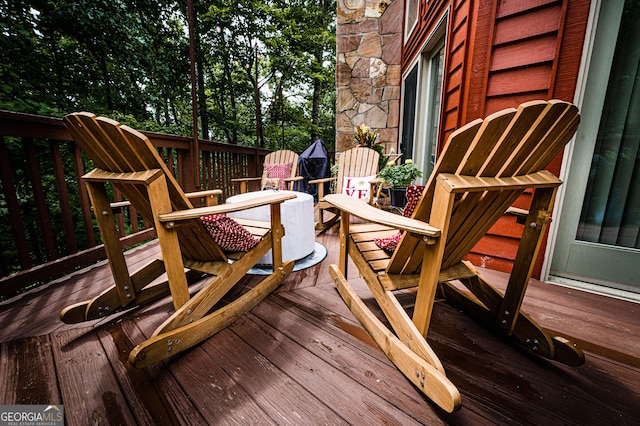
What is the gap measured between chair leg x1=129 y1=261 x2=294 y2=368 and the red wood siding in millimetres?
1709

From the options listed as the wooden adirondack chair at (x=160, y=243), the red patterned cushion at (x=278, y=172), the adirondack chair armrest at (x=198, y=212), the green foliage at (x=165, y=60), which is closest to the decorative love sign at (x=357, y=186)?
the red patterned cushion at (x=278, y=172)

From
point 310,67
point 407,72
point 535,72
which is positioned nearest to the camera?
point 535,72

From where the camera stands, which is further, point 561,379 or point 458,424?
point 561,379

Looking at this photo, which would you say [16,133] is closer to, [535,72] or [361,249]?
[361,249]

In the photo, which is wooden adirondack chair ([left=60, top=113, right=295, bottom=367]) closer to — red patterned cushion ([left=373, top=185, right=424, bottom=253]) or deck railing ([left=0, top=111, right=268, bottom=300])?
deck railing ([left=0, top=111, right=268, bottom=300])

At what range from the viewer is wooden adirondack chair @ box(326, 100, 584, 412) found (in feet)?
2.54

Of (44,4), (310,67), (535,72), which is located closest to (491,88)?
(535,72)

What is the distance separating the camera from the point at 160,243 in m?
0.92

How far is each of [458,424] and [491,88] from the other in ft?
6.30

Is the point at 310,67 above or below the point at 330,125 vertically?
above

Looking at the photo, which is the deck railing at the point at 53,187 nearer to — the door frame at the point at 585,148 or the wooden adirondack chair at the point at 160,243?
the wooden adirondack chair at the point at 160,243

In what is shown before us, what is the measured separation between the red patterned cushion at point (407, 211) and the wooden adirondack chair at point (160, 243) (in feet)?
1.96

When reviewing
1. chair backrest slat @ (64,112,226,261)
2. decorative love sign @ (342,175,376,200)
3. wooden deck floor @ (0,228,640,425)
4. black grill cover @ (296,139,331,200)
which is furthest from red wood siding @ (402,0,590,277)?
black grill cover @ (296,139,331,200)

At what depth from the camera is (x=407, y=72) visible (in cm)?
445
